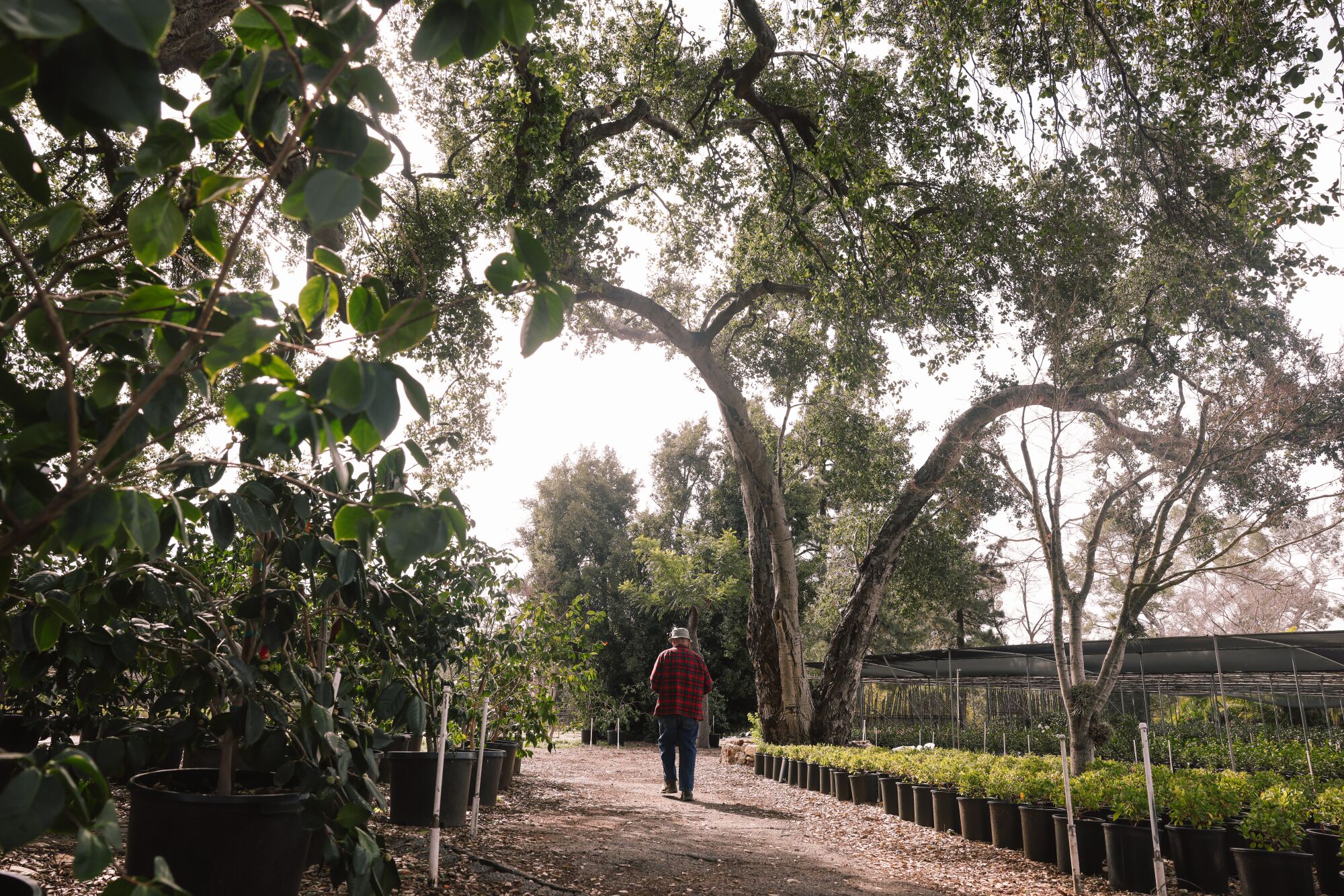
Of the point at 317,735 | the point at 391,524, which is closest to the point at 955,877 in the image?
the point at 317,735

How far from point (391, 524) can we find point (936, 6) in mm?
6526

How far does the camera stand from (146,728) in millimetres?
2160

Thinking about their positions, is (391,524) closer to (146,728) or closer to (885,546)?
(146,728)

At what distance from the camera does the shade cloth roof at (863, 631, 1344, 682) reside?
11820 mm

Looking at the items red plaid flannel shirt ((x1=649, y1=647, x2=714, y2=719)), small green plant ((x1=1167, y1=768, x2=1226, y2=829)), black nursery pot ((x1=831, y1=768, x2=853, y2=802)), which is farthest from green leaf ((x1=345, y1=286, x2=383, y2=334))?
black nursery pot ((x1=831, y1=768, x2=853, y2=802))

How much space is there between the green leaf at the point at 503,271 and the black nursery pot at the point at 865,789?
27.0 feet

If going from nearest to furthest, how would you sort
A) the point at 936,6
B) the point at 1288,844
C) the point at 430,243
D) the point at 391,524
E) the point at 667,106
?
1. the point at 391,524
2. the point at 1288,844
3. the point at 936,6
4. the point at 430,243
5. the point at 667,106

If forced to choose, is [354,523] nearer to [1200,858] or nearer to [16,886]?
[16,886]

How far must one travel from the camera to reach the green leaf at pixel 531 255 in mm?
933

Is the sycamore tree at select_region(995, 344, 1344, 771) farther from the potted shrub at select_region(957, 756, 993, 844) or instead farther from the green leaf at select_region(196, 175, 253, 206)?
the green leaf at select_region(196, 175, 253, 206)

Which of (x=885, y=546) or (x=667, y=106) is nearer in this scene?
(x=667, y=106)

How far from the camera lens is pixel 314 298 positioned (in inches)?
38.9

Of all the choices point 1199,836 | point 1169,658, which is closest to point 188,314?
point 1199,836

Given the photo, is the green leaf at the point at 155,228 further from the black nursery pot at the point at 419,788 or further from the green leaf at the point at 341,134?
the black nursery pot at the point at 419,788
